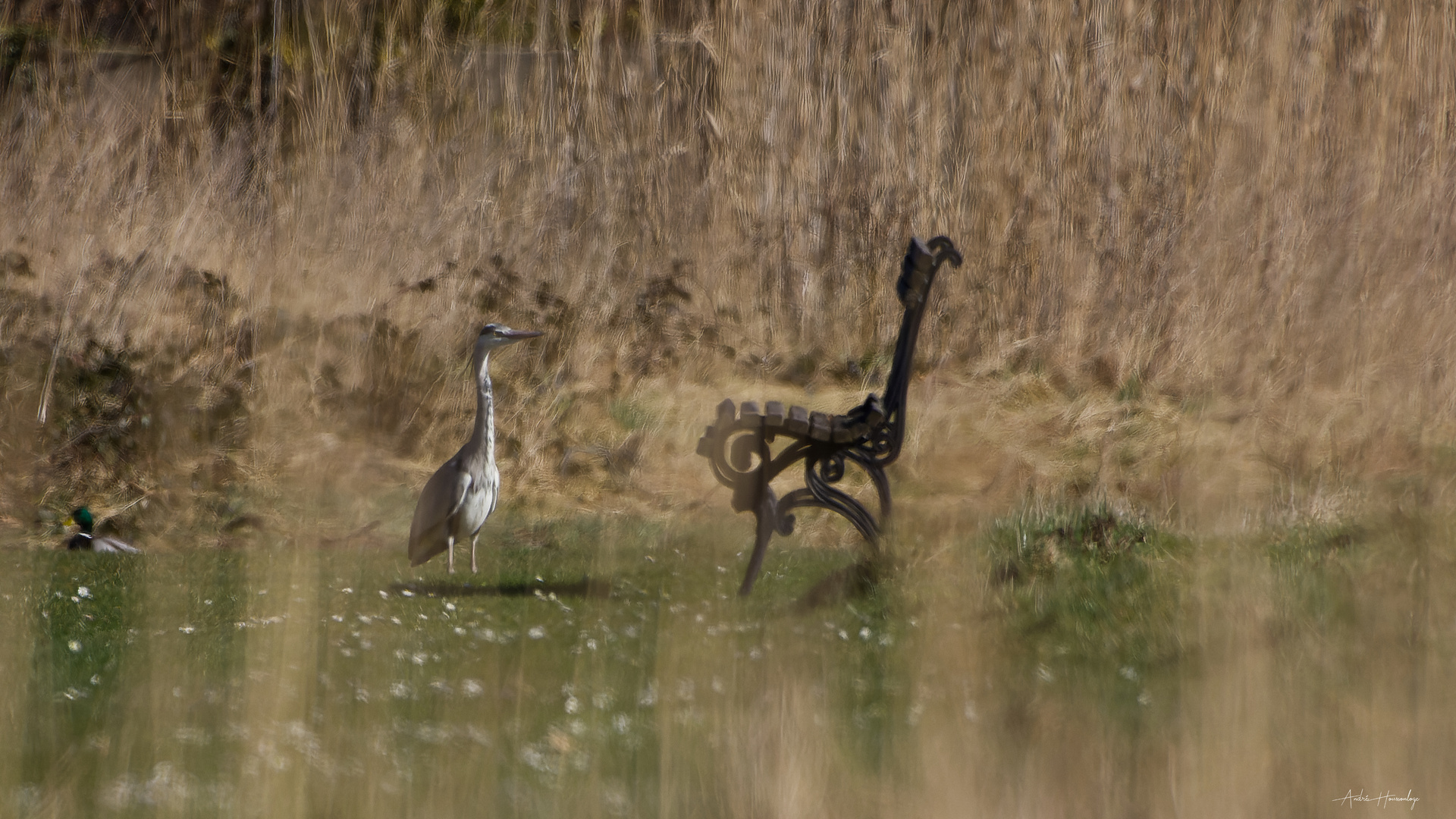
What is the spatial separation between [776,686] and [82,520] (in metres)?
4.00

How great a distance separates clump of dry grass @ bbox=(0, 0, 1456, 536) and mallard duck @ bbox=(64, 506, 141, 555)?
0.79 m

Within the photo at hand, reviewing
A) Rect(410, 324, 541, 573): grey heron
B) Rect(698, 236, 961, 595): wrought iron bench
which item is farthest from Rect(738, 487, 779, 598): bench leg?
Rect(410, 324, 541, 573): grey heron

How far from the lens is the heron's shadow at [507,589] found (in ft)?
16.5

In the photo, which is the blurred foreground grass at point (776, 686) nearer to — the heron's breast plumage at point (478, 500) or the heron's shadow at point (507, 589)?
the heron's shadow at point (507, 589)

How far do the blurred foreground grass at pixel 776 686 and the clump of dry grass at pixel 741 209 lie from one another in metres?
1.86

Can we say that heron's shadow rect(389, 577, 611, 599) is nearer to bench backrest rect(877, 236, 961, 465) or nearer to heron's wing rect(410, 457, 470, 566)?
heron's wing rect(410, 457, 470, 566)

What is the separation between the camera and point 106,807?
2.91m

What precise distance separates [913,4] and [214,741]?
6383mm

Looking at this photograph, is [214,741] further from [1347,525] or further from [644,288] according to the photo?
[644,288]

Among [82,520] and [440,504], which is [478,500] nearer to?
[440,504]

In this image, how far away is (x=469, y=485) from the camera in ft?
16.6

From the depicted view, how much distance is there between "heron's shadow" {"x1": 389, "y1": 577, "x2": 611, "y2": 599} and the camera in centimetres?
502

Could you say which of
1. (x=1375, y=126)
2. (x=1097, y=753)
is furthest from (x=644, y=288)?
(x=1097, y=753)

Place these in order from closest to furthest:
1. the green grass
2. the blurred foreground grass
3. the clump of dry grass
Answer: the blurred foreground grass → the green grass → the clump of dry grass
